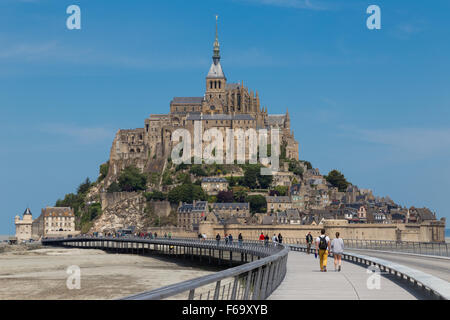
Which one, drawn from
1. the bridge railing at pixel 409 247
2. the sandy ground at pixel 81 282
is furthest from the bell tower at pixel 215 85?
the sandy ground at pixel 81 282

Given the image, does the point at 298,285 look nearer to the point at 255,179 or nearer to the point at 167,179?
the point at 255,179

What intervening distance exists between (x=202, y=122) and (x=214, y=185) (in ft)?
64.1

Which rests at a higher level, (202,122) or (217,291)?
(202,122)

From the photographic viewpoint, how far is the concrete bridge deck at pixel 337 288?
51.2 feet

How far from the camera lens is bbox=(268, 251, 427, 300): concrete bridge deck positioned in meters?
15.6

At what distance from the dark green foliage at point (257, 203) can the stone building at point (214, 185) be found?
939 cm

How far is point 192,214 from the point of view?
414ft

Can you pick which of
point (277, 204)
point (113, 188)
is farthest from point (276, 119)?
point (113, 188)

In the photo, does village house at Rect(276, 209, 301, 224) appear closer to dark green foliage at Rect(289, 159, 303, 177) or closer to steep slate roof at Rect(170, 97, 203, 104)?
dark green foliage at Rect(289, 159, 303, 177)

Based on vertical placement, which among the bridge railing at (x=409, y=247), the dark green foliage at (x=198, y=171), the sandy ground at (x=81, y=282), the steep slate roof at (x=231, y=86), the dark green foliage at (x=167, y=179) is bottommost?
the sandy ground at (x=81, y=282)

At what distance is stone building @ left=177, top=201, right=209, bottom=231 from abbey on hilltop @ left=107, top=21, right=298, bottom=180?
23520mm

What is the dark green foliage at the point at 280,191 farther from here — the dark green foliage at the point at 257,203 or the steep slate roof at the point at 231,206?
the steep slate roof at the point at 231,206
